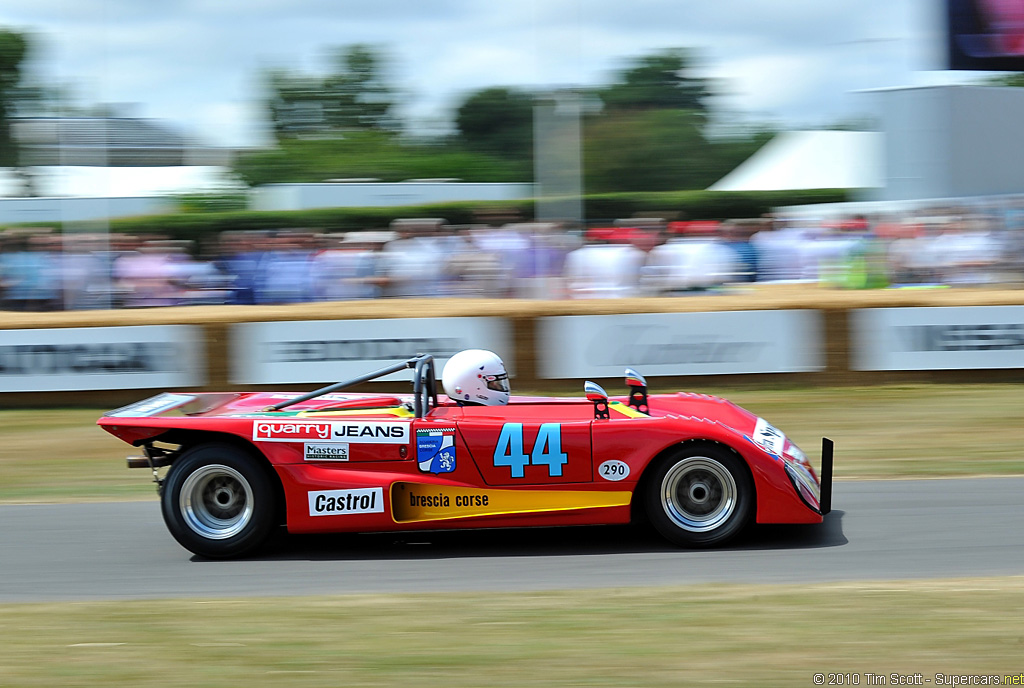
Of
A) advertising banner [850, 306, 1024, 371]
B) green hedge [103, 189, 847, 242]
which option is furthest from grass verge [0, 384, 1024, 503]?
green hedge [103, 189, 847, 242]

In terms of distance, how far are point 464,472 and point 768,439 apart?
1631mm

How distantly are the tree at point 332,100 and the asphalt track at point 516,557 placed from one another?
4072 cm

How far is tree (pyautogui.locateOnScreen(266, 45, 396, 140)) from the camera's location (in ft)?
153

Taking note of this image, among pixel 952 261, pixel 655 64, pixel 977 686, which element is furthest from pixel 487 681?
pixel 655 64

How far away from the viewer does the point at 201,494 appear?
616cm

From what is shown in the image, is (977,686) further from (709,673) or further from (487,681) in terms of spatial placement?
(487,681)

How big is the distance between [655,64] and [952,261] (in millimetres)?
45352

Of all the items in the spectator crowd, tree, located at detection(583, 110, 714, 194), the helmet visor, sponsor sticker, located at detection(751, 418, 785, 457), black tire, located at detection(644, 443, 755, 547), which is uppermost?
tree, located at detection(583, 110, 714, 194)

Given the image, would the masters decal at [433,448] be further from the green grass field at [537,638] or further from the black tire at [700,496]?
the black tire at [700,496]

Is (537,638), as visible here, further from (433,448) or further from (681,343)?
(681,343)

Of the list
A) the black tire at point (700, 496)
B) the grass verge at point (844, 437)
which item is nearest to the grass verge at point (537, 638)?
the black tire at point (700, 496)

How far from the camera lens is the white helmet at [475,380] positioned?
21.1ft

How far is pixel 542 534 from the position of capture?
652 cm

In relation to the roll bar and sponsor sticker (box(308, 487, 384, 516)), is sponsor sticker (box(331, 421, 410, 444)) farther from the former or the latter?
sponsor sticker (box(308, 487, 384, 516))
